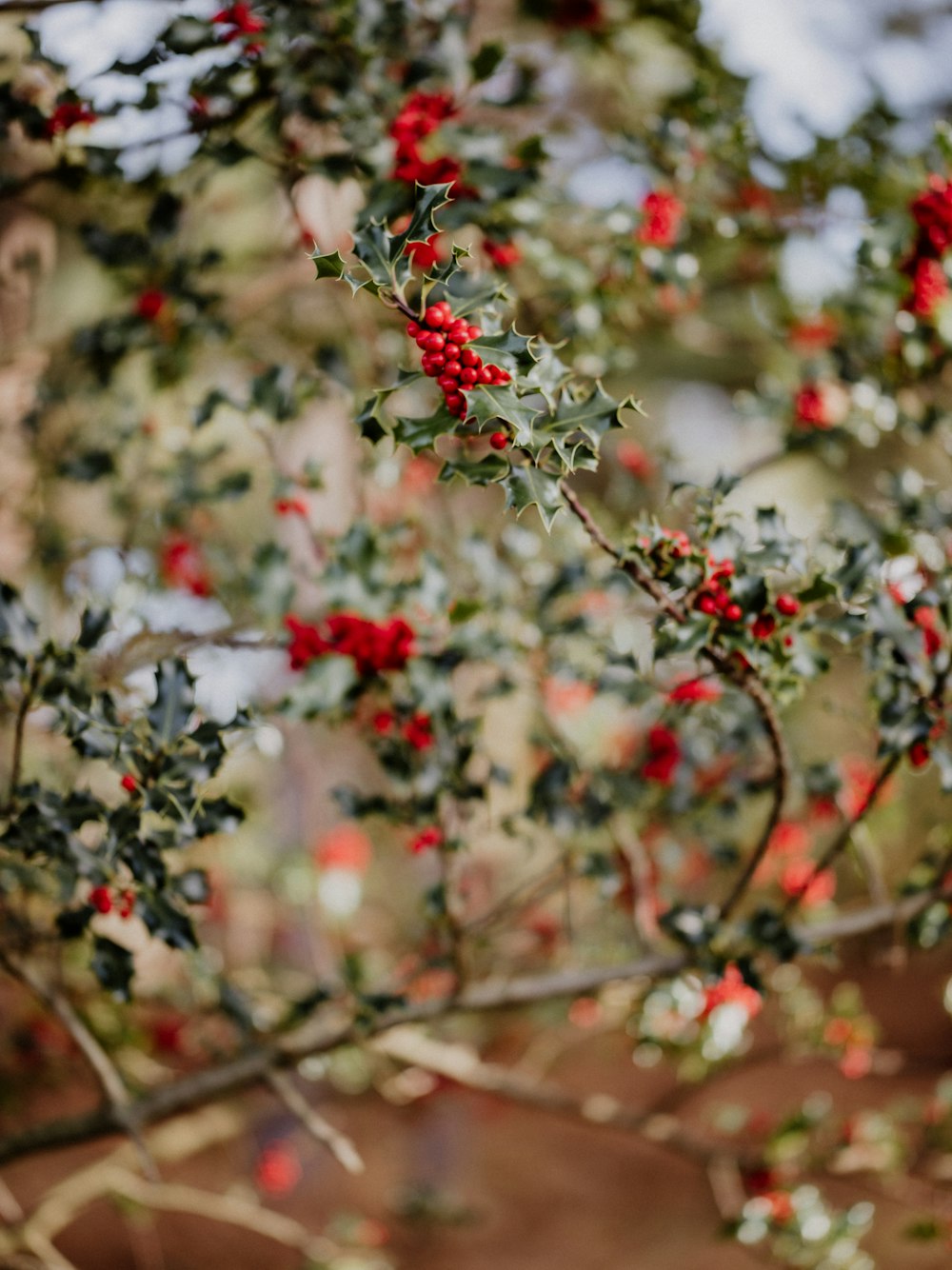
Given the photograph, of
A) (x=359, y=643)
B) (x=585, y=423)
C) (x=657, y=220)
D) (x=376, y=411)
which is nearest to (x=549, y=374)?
(x=585, y=423)

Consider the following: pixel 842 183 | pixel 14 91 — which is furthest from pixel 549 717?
pixel 14 91

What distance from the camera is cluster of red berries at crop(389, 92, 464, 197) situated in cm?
128

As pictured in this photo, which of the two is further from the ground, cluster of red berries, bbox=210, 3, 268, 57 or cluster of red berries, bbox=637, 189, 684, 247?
cluster of red berries, bbox=210, 3, 268, 57

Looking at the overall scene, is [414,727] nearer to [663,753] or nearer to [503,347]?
[663,753]

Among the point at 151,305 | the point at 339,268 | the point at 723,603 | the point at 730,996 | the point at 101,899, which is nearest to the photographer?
the point at 339,268

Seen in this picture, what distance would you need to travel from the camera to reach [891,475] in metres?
1.52

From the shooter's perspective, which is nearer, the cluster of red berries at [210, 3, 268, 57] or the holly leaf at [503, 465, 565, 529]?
the holly leaf at [503, 465, 565, 529]

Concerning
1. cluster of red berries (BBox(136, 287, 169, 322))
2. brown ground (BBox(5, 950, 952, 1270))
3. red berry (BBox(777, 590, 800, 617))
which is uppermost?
cluster of red berries (BBox(136, 287, 169, 322))

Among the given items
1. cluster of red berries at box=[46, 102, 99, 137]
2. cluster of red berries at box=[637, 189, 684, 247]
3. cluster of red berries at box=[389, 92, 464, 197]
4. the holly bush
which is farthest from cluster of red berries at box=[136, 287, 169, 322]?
cluster of red berries at box=[637, 189, 684, 247]

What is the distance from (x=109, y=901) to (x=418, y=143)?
1.11 meters

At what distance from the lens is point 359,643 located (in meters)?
1.27

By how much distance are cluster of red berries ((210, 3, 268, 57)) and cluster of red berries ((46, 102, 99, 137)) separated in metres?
0.23

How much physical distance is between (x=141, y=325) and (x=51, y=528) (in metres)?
0.61

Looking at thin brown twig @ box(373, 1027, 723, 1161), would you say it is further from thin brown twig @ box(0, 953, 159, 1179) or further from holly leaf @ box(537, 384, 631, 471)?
holly leaf @ box(537, 384, 631, 471)
